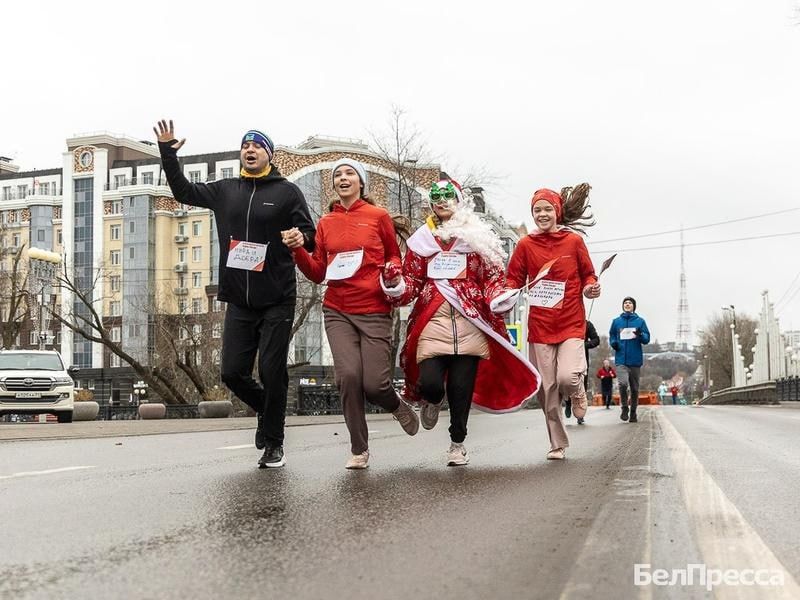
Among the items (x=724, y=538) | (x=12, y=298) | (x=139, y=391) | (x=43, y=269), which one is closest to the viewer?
(x=724, y=538)

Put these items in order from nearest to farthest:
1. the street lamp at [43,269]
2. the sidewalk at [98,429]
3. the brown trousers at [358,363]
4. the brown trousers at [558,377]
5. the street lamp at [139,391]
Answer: the brown trousers at [358,363]
the brown trousers at [558,377]
the sidewalk at [98,429]
the street lamp at [43,269]
the street lamp at [139,391]

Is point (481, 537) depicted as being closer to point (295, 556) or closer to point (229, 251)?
point (295, 556)

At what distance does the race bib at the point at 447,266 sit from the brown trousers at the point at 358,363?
544 mm

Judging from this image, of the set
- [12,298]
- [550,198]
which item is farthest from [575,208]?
[12,298]

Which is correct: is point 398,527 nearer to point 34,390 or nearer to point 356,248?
point 356,248

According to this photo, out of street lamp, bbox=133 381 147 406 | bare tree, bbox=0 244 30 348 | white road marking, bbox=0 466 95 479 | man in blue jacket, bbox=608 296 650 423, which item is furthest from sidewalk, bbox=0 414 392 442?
street lamp, bbox=133 381 147 406

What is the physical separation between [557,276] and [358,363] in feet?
6.18

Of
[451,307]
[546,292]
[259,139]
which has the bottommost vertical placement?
[451,307]

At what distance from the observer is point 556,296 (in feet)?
25.3

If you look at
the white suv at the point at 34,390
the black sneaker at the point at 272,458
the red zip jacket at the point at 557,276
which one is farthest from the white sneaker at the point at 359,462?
the white suv at the point at 34,390

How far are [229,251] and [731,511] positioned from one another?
12.1ft

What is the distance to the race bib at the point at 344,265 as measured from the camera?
22.0 feet

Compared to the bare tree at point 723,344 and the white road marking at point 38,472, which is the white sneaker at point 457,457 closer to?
the white road marking at point 38,472

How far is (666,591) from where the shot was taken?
2898 millimetres
